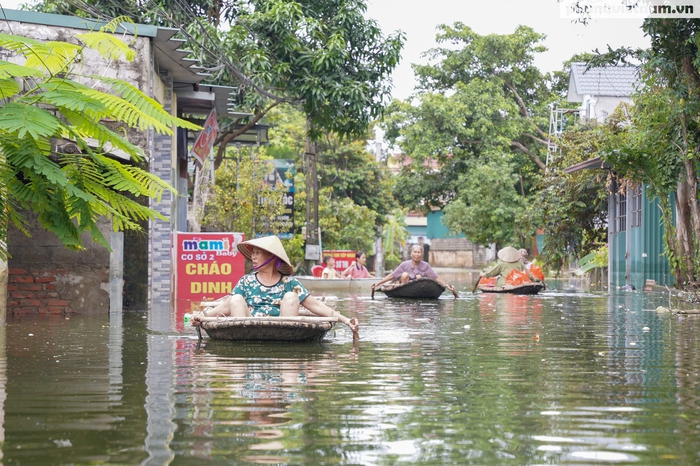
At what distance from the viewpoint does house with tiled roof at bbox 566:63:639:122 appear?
46.0m

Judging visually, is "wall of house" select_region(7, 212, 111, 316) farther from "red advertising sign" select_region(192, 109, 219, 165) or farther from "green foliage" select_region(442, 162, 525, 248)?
"green foliage" select_region(442, 162, 525, 248)

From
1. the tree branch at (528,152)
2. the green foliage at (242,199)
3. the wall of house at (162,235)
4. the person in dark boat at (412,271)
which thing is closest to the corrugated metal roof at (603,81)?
the tree branch at (528,152)

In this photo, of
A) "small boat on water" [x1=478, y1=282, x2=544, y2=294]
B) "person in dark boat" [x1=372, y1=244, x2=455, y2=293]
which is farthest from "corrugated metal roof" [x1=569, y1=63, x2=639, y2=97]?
"person in dark boat" [x1=372, y1=244, x2=455, y2=293]

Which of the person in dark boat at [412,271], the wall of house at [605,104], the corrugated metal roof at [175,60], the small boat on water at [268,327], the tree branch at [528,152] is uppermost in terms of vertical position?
the wall of house at [605,104]

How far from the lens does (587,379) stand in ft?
28.6

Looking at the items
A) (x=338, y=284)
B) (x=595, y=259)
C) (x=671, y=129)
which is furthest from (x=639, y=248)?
(x=671, y=129)

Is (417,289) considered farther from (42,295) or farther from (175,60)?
(42,295)

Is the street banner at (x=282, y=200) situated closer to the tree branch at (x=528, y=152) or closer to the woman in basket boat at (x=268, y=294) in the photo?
the tree branch at (x=528, y=152)

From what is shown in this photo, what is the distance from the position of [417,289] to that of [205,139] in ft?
19.2

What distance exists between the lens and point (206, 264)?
871 inches

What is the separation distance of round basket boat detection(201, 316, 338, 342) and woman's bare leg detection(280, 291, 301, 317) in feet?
1.06

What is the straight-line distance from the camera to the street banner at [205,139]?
76.1 feet

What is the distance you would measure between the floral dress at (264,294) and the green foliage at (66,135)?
6.97ft

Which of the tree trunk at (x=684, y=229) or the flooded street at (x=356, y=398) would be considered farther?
the tree trunk at (x=684, y=229)
